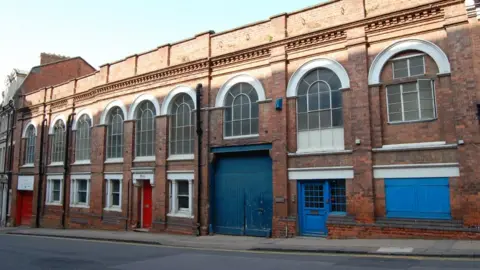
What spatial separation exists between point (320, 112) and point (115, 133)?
39.1ft

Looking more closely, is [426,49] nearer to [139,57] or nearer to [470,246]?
[470,246]

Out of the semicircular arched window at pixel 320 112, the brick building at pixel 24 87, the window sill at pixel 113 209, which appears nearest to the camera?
the semicircular arched window at pixel 320 112

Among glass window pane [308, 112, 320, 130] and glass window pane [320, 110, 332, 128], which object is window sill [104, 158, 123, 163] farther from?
glass window pane [320, 110, 332, 128]

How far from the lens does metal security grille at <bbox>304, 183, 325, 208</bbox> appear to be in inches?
535

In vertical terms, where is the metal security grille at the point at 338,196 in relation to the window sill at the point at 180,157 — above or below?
below

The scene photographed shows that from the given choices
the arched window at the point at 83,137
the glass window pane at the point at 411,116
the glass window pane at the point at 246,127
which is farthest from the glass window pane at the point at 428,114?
the arched window at the point at 83,137

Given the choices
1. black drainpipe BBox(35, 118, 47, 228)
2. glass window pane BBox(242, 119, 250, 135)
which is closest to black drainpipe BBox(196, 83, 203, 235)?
glass window pane BBox(242, 119, 250, 135)

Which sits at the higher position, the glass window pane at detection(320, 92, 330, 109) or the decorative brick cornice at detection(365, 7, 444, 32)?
the decorative brick cornice at detection(365, 7, 444, 32)

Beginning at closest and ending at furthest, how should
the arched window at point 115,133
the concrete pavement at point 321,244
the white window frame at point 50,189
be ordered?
1. the concrete pavement at point 321,244
2. the arched window at point 115,133
3. the white window frame at point 50,189

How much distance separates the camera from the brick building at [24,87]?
28.3m

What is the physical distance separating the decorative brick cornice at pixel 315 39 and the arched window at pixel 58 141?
16.7 meters

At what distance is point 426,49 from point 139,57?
1369cm

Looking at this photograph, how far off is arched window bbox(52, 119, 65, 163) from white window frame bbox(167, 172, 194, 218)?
1011 cm

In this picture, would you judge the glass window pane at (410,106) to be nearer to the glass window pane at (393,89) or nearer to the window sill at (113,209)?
the glass window pane at (393,89)
